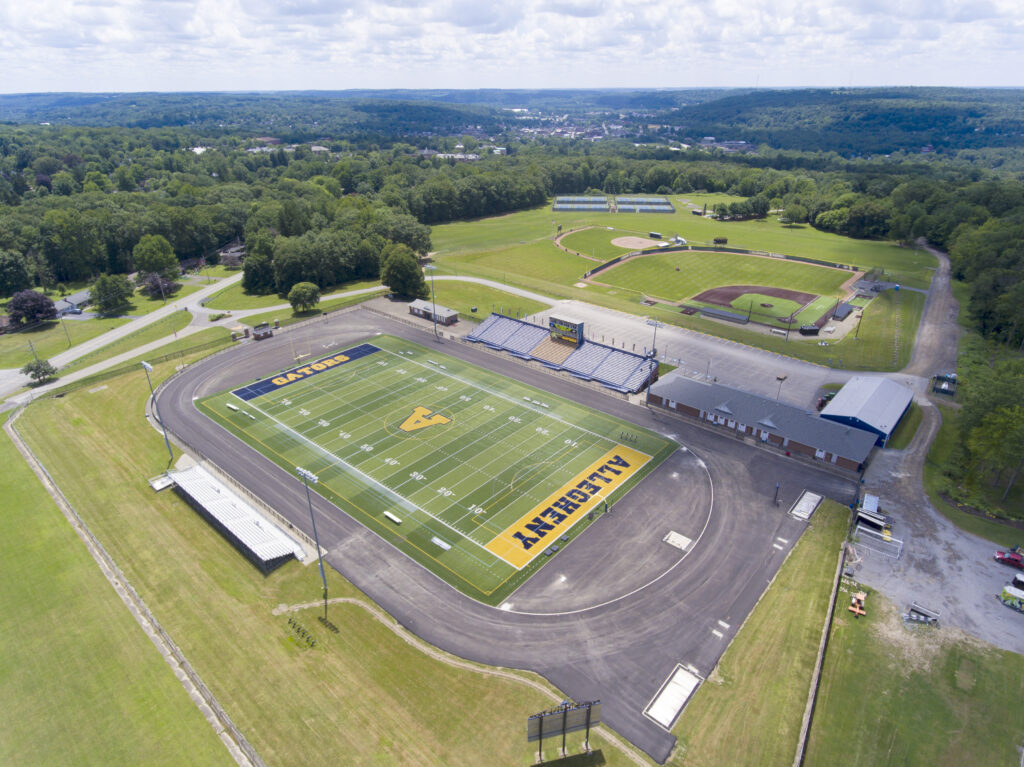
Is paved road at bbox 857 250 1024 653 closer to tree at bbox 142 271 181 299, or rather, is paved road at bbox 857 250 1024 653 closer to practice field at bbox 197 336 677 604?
practice field at bbox 197 336 677 604

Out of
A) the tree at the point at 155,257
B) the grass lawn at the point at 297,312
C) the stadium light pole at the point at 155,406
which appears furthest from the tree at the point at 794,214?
the stadium light pole at the point at 155,406

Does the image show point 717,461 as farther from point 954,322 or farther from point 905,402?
point 954,322

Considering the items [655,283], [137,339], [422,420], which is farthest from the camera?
[655,283]

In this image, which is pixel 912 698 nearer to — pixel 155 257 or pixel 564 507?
pixel 564 507

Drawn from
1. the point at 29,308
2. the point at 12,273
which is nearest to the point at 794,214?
the point at 29,308

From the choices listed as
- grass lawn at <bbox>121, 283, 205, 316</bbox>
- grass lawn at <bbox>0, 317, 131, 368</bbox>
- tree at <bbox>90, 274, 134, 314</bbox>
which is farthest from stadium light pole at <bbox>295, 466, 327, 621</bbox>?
tree at <bbox>90, 274, 134, 314</bbox>

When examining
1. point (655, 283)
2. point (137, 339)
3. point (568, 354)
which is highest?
point (655, 283)

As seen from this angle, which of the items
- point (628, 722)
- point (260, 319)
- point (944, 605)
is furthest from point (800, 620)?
point (260, 319)
